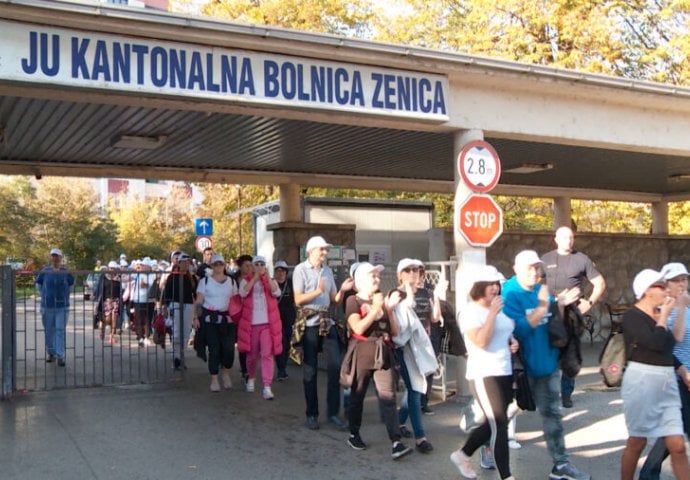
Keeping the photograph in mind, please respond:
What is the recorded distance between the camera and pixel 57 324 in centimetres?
1066

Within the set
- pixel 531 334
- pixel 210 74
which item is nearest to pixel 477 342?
pixel 531 334

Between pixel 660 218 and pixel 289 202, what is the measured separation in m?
10.6

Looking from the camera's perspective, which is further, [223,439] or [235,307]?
[235,307]

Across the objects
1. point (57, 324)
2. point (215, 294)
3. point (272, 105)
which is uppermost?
point (272, 105)

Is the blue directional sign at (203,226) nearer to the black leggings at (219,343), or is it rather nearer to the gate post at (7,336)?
the black leggings at (219,343)

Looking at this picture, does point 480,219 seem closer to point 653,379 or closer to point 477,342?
point 477,342

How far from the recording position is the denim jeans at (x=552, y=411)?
5.46 metres

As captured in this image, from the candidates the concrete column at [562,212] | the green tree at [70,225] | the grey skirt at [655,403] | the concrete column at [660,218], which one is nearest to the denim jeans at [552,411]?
the grey skirt at [655,403]

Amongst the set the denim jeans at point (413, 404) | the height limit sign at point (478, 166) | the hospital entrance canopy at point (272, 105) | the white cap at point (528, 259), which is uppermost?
the hospital entrance canopy at point (272, 105)

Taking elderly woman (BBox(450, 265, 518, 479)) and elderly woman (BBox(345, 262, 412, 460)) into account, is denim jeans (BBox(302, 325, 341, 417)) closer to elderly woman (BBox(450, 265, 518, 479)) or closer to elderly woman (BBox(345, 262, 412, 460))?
elderly woman (BBox(345, 262, 412, 460))

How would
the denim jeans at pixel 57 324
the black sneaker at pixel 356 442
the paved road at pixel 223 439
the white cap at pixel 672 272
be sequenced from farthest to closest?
the denim jeans at pixel 57 324 → the black sneaker at pixel 356 442 → the paved road at pixel 223 439 → the white cap at pixel 672 272

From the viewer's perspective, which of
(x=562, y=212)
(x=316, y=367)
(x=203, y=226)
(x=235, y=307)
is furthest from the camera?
(x=203, y=226)

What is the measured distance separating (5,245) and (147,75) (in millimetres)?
36771

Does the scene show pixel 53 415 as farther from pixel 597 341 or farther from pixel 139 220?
pixel 139 220
